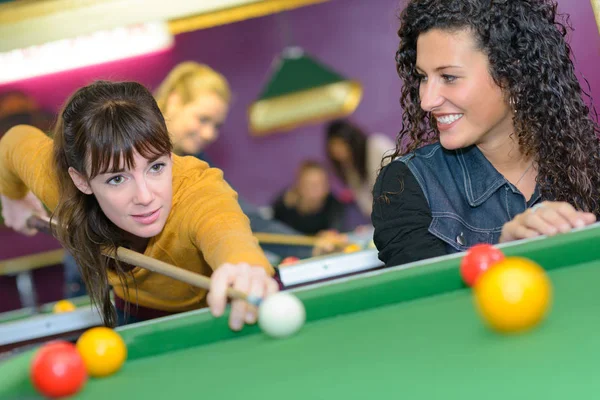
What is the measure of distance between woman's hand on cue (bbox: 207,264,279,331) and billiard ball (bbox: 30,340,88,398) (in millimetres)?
295

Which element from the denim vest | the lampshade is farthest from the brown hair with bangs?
the lampshade

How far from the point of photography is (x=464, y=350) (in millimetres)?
1190

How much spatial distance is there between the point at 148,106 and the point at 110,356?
92 cm

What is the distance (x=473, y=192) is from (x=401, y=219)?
283 millimetres

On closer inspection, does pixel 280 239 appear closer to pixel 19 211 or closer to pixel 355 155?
pixel 355 155

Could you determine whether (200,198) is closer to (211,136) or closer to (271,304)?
(271,304)

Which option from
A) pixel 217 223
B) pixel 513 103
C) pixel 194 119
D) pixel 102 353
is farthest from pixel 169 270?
pixel 194 119

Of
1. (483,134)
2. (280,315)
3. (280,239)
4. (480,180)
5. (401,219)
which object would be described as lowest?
(280,315)

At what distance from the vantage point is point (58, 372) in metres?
1.28

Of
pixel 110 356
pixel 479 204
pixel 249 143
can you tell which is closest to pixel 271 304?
pixel 110 356

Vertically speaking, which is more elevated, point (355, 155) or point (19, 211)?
point (355, 155)

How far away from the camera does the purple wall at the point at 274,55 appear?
277 inches

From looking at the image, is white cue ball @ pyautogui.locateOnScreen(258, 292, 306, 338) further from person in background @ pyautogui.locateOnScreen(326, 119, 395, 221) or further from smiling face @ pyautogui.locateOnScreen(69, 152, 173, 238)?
person in background @ pyautogui.locateOnScreen(326, 119, 395, 221)

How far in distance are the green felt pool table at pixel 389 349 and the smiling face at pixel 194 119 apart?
2878 millimetres
